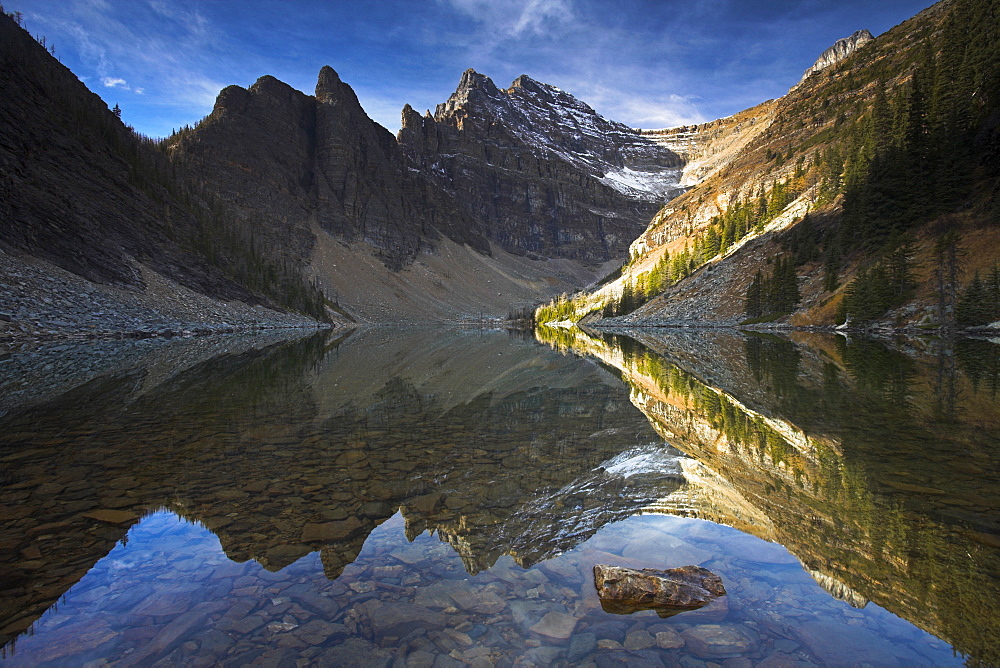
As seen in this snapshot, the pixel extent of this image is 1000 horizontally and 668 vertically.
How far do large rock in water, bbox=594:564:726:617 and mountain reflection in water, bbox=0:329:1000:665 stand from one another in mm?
149

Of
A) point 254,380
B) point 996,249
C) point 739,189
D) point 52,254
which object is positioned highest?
point 739,189

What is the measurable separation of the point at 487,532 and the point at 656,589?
92.6 inches

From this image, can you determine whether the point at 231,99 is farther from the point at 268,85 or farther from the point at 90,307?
the point at 90,307

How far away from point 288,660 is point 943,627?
539 centimetres

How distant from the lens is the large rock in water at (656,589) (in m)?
4.62

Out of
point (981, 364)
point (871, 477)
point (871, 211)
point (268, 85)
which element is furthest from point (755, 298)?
point (268, 85)

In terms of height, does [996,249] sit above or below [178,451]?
above

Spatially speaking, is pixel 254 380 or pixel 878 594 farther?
pixel 254 380

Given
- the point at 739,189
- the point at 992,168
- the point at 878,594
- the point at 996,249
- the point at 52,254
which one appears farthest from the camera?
the point at 739,189

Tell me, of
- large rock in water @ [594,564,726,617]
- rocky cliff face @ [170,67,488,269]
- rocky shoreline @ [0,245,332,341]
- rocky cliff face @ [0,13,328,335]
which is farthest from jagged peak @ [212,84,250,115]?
large rock in water @ [594,564,726,617]

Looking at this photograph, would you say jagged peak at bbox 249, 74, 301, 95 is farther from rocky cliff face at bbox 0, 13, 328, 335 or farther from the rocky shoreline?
the rocky shoreline

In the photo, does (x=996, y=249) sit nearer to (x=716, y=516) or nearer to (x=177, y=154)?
(x=716, y=516)

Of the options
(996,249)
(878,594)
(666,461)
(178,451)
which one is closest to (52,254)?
(178,451)

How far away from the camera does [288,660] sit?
389cm
